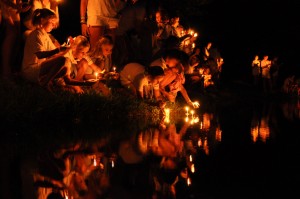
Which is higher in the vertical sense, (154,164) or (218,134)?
(218,134)

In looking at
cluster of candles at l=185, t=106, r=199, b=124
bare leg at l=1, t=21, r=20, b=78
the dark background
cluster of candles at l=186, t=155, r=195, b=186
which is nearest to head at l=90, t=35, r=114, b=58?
bare leg at l=1, t=21, r=20, b=78

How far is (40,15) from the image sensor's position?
9.55m

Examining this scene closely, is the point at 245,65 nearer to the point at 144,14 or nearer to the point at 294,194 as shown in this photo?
the point at 144,14

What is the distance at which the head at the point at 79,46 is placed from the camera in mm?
9945

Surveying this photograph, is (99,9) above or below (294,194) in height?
above

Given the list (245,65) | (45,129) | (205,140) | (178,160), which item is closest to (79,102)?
(45,129)

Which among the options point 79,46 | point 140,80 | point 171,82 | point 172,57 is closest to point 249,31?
point 171,82

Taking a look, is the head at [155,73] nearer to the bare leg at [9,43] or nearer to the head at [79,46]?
the head at [79,46]

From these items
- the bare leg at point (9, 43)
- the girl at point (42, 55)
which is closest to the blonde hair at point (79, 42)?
the girl at point (42, 55)

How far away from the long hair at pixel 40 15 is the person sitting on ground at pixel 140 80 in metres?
2.55

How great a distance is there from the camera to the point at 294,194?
4.39 metres

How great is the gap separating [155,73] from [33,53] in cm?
269

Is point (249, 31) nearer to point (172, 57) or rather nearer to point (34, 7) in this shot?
point (172, 57)

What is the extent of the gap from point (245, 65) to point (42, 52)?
2328cm
